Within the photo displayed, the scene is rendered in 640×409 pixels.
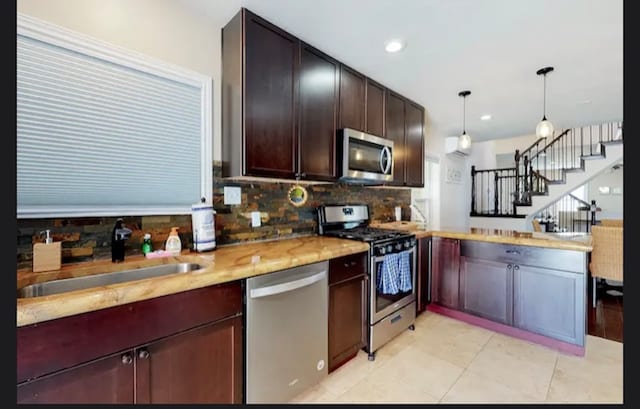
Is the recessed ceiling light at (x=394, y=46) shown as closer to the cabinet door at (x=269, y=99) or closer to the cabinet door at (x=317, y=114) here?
the cabinet door at (x=317, y=114)

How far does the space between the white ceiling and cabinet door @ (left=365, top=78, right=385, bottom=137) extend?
0.33ft

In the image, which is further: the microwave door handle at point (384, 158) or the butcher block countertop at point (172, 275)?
the microwave door handle at point (384, 158)

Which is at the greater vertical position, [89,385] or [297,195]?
[297,195]

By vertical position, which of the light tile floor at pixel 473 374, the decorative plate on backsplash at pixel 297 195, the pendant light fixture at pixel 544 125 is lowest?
the light tile floor at pixel 473 374

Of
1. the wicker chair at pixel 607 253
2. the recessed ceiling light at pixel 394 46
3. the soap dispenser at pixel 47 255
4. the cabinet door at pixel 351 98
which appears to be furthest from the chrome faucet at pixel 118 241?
the wicker chair at pixel 607 253

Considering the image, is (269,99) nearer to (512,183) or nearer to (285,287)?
(285,287)

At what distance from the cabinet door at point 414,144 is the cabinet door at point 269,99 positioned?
1.71m

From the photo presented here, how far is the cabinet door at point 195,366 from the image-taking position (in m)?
1.07

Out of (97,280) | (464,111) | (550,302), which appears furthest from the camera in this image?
(464,111)

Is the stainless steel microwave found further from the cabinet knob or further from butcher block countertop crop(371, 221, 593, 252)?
the cabinet knob

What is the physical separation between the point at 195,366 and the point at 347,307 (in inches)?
42.2

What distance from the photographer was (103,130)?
1434 mm

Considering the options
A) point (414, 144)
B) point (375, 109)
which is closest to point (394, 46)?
point (375, 109)

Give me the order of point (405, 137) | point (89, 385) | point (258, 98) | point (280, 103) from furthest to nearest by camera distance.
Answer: point (405, 137)
point (280, 103)
point (258, 98)
point (89, 385)
